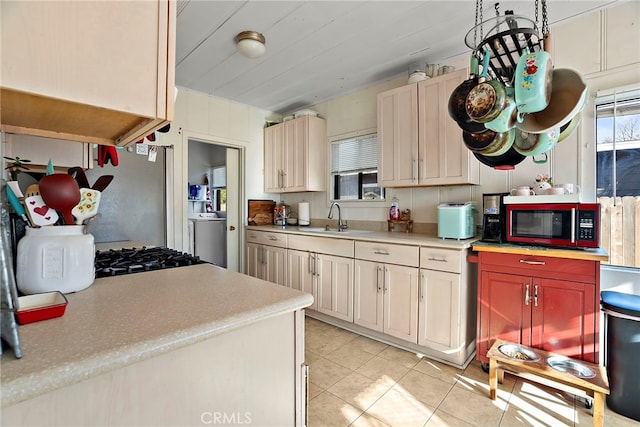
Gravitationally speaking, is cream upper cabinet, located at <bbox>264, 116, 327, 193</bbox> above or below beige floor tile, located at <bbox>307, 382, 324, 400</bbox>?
above

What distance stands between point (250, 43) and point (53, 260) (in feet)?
6.92

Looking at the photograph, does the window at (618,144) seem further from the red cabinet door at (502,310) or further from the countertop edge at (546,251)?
the red cabinet door at (502,310)

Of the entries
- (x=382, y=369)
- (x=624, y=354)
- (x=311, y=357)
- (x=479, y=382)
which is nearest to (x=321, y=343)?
(x=311, y=357)

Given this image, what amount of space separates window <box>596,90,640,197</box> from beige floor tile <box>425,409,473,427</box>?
5.96 ft

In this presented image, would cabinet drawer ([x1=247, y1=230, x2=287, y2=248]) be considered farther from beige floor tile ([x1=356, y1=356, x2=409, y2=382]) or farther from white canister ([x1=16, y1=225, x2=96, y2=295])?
white canister ([x1=16, y1=225, x2=96, y2=295])

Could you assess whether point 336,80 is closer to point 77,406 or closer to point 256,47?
point 256,47

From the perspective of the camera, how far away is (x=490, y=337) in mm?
2074

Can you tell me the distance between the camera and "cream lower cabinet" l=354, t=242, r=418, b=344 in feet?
7.70

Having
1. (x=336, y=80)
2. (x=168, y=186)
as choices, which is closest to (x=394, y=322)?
(x=336, y=80)

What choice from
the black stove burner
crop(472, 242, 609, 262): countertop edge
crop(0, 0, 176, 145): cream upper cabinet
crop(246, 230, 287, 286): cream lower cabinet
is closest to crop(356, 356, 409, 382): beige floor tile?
crop(472, 242, 609, 262): countertop edge

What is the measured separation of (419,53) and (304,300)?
8.50 ft

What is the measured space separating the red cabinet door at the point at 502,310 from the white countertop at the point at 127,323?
68.4 inches

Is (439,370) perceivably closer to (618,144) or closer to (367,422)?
(367,422)

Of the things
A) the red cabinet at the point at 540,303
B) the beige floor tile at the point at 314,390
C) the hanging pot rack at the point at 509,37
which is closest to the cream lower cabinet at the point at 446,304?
the red cabinet at the point at 540,303
